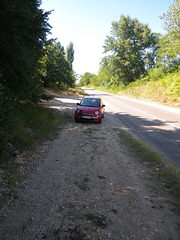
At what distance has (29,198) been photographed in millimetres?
3041

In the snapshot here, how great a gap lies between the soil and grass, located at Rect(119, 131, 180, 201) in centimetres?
18

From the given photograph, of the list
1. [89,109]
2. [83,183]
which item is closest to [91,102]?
[89,109]

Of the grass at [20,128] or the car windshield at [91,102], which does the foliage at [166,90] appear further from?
the grass at [20,128]

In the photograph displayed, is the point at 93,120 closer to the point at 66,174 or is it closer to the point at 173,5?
the point at 66,174

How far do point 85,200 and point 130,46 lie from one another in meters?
40.5

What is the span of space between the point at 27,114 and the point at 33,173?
3.39 meters

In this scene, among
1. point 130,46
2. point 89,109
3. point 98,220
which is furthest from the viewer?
point 130,46

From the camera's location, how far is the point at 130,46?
122ft

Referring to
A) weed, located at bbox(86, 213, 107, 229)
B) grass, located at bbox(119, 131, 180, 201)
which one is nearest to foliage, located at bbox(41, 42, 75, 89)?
grass, located at bbox(119, 131, 180, 201)

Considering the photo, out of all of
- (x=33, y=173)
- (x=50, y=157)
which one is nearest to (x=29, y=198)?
(x=33, y=173)

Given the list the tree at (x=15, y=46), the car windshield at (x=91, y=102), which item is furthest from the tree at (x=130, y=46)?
the tree at (x=15, y=46)

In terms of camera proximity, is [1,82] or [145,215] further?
[1,82]

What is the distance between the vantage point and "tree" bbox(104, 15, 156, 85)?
124ft

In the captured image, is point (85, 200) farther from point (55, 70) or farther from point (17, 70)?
point (55, 70)
